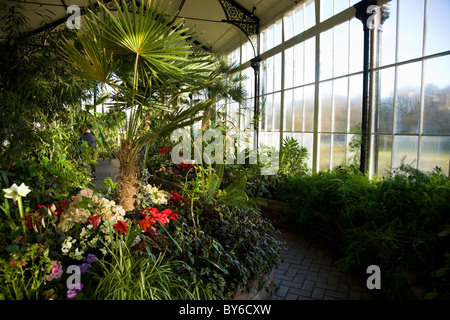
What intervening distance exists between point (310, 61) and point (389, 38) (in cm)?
212

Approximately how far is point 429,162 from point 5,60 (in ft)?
16.8

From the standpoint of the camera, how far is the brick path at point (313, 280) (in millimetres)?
2906

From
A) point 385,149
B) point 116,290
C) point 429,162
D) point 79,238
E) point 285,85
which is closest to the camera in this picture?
point 116,290

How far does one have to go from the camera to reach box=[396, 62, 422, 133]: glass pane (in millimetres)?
3969

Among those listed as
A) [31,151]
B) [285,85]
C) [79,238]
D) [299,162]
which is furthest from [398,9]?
[31,151]

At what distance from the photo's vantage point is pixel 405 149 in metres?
4.17

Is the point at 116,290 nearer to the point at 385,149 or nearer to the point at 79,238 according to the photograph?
the point at 79,238

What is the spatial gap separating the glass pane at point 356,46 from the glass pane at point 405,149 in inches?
57.9

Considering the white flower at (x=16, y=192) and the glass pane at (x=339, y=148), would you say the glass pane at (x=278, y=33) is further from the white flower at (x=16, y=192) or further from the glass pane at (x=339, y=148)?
the white flower at (x=16, y=192)

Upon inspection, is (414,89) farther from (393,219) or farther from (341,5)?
(341,5)

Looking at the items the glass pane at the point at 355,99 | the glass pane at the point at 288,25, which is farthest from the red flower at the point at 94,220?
the glass pane at the point at 288,25

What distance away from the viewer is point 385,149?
452 cm

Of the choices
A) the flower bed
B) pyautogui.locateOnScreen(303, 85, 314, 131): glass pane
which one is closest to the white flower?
the flower bed

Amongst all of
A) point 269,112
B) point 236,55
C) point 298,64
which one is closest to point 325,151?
point 298,64
